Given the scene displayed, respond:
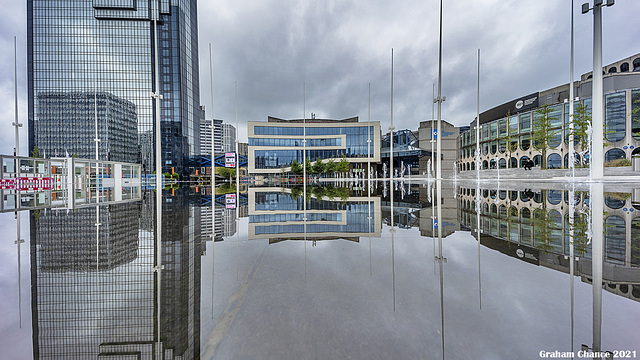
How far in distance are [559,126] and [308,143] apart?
1892 inches

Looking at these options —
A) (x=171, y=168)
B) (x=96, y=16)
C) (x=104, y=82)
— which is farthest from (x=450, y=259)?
(x=96, y=16)

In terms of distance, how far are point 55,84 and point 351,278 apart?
68.9 m

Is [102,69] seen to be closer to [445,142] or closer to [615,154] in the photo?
[445,142]

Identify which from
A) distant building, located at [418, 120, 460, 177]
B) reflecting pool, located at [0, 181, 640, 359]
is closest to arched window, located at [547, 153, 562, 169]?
distant building, located at [418, 120, 460, 177]

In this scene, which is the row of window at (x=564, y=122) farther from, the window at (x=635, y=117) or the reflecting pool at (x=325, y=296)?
the reflecting pool at (x=325, y=296)

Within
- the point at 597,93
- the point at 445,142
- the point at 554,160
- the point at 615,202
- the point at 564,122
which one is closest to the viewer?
the point at 615,202

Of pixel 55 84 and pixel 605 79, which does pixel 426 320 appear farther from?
pixel 55 84

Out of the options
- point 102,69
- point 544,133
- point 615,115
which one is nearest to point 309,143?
point 102,69

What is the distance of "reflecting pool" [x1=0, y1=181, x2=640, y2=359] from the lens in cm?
170

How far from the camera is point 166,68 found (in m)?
50.6

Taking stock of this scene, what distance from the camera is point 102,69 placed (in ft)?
160

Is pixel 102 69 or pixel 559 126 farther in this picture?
pixel 102 69

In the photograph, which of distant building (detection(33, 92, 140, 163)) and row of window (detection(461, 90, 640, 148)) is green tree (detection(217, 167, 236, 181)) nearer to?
distant building (detection(33, 92, 140, 163))

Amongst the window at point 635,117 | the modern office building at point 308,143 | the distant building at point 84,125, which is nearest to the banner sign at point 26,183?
the distant building at point 84,125
